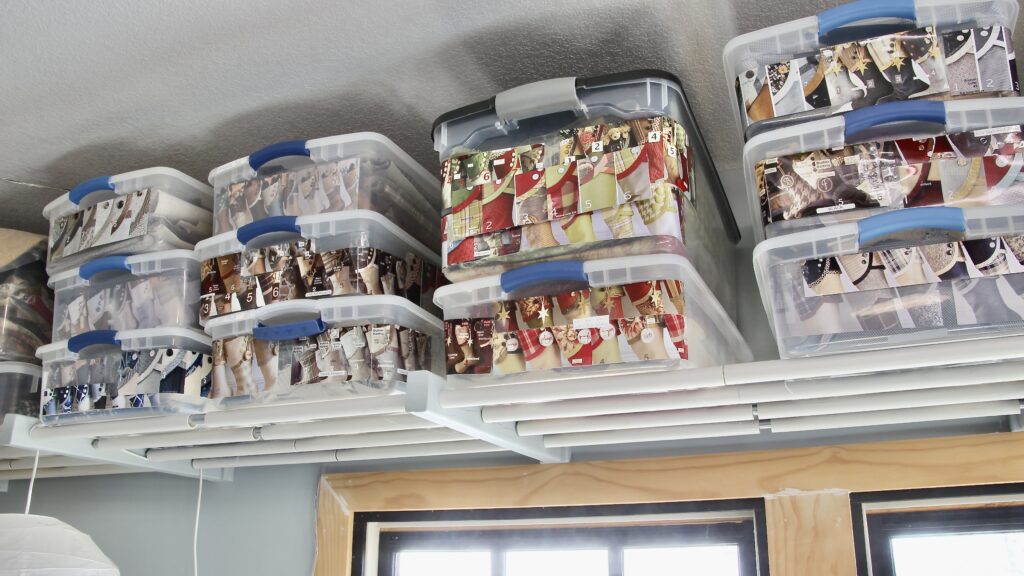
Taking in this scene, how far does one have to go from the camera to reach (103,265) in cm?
153

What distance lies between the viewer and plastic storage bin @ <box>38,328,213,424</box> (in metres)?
1.48

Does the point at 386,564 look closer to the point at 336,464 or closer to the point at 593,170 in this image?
the point at 336,464

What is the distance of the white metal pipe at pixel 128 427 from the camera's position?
4.89 feet

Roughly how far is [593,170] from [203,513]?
122 centimetres

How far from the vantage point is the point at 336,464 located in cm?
185

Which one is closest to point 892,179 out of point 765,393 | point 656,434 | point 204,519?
point 765,393

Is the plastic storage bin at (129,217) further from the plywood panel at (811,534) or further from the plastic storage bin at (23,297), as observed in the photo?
the plywood panel at (811,534)

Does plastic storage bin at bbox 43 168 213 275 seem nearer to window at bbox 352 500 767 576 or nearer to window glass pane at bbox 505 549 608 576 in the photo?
window at bbox 352 500 767 576

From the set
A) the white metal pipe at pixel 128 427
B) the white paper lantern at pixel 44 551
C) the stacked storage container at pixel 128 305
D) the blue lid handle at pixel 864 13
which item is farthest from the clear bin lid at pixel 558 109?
the white paper lantern at pixel 44 551

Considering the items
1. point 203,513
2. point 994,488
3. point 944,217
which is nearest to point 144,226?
point 203,513

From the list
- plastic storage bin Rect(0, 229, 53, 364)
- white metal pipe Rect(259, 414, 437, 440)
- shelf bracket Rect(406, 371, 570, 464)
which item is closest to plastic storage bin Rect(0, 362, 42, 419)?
plastic storage bin Rect(0, 229, 53, 364)

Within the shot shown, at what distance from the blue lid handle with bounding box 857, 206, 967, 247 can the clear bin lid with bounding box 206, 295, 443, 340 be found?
663 mm

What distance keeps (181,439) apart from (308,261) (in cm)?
45

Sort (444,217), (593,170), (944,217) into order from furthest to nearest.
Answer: (444,217)
(593,170)
(944,217)
